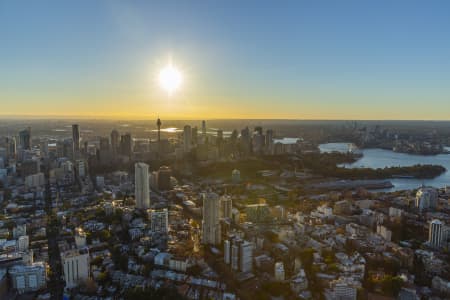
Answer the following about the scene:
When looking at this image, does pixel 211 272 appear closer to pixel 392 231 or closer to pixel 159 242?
pixel 159 242

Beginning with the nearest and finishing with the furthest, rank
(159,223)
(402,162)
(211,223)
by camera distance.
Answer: (211,223)
(159,223)
(402,162)

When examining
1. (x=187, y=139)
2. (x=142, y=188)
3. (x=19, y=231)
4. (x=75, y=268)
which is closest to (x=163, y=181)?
(x=142, y=188)

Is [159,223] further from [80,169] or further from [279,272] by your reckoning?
[80,169]

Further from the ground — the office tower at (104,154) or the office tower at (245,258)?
the office tower at (104,154)

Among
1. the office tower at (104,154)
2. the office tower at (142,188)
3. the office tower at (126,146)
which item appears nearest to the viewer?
the office tower at (142,188)

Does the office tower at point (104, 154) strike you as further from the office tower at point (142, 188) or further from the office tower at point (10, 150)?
the office tower at point (142, 188)

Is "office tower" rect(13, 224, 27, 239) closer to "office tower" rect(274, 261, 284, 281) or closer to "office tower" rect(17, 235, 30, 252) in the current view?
"office tower" rect(17, 235, 30, 252)

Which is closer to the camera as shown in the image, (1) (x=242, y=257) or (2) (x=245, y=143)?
(1) (x=242, y=257)

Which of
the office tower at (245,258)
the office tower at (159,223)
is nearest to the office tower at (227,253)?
the office tower at (245,258)

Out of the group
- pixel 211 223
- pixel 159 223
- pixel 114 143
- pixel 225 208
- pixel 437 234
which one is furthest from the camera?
pixel 114 143
